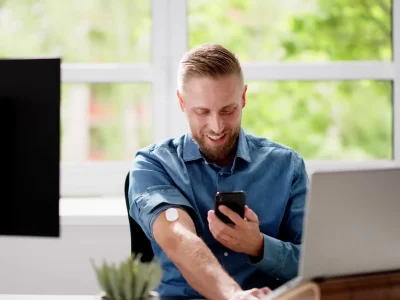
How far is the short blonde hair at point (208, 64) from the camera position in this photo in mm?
2088

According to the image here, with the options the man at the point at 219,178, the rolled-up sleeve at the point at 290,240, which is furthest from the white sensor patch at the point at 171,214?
the rolled-up sleeve at the point at 290,240

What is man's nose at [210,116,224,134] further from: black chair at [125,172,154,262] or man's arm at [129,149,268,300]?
black chair at [125,172,154,262]

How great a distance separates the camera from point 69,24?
3.40m

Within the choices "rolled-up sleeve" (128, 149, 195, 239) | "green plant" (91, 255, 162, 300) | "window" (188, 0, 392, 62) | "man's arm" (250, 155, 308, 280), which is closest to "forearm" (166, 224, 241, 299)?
"rolled-up sleeve" (128, 149, 195, 239)

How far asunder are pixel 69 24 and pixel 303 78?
1.12 metres

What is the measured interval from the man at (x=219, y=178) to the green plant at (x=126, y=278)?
0.56 meters

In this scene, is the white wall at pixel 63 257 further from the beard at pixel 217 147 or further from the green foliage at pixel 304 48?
the beard at pixel 217 147

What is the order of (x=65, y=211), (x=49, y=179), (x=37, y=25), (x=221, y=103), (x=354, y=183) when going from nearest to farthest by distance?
(x=354, y=183)
(x=49, y=179)
(x=221, y=103)
(x=65, y=211)
(x=37, y=25)

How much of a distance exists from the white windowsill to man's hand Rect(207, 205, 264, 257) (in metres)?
1.17

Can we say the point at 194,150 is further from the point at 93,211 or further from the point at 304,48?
the point at 304,48

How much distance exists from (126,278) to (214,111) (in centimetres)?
85

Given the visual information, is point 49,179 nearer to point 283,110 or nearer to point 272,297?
point 272,297

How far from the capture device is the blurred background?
3.28 m

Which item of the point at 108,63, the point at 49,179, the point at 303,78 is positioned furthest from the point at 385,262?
the point at 108,63
